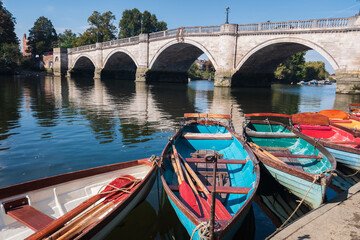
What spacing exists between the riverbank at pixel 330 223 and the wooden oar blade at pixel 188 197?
112 cm

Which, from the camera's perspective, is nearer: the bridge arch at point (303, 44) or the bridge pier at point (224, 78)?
the bridge arch at point (303, 44)

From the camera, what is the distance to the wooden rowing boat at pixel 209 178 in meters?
3.10

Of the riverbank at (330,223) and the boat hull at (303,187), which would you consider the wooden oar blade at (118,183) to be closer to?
the riverbank at (330,223)

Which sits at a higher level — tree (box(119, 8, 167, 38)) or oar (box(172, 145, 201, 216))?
tree (box(119, 8, 167, 38))

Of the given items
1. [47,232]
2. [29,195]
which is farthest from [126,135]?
[47,232]

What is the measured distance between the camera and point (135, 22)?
64500mm

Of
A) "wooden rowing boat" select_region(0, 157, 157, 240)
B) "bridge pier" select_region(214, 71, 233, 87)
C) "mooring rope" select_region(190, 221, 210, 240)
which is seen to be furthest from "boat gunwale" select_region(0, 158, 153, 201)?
"bridge pier" select_region(214, 71, 233, 87)

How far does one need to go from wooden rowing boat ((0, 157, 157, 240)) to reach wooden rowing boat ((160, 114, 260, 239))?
2.19ft

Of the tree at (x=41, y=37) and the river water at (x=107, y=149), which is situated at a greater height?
the tree at (x=41, y=37)

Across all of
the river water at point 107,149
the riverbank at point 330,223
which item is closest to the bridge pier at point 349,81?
the river water at point 107,149

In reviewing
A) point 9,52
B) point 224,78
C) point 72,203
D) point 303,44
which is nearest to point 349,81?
point 303,44

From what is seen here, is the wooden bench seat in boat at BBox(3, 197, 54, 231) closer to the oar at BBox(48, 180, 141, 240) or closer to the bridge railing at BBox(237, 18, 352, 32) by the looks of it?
the oar at BBox(48, 180, 141, 240)

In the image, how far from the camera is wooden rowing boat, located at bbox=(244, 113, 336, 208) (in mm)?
4297

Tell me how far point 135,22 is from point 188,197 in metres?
67.8
